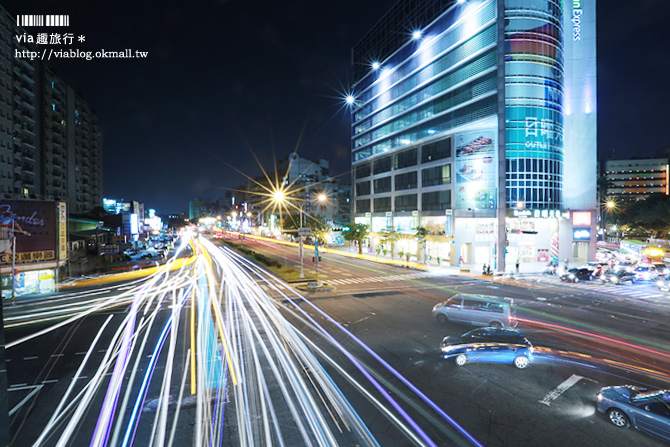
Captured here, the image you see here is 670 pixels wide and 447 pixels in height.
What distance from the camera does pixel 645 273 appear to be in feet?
109

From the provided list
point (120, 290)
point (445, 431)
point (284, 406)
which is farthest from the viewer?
point (120, 290)

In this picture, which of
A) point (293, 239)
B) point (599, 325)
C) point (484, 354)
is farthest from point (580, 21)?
point (293, 239)

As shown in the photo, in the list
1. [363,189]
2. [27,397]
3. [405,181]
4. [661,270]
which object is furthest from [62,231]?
[661,270]

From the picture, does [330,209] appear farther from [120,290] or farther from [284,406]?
[284,406]

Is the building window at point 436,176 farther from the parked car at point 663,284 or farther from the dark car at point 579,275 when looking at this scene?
the parked car at point 663,284

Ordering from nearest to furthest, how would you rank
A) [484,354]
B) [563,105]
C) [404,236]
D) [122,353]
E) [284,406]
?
[284,406] → [484,354] → [122,353] → [563,105] → [404,236]

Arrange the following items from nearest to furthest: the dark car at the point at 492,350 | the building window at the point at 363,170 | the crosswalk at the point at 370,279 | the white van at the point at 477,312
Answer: the dark car at the point at 492,350 → the white van at the point at 477,312 → the crosswalk at the point at 370,279 → the building window at the point at 363,170

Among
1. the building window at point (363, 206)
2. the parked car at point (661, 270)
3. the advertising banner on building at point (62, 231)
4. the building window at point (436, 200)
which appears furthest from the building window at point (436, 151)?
the advertising banner on building at point (62, 231)

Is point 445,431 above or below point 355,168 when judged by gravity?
below

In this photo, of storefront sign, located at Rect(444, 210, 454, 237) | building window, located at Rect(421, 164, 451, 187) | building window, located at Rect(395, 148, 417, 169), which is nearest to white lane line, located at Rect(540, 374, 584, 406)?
storefront sign, located at Rect(444, 210, 454, 237)

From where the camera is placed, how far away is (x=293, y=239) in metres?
89.6

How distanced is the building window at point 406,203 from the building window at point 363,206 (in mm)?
10077

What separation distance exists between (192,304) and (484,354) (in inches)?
689

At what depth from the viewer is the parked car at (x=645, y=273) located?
108ft
